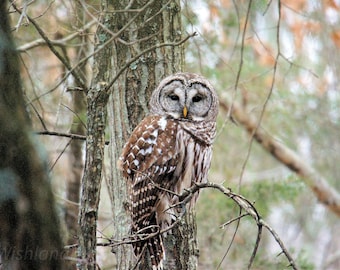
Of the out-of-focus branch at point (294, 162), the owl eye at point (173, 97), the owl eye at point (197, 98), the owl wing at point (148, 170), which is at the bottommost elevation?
the owl wing at point (148, 170)

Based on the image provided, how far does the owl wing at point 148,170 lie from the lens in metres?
3.94

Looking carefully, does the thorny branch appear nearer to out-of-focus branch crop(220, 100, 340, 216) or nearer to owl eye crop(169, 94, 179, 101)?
owl eye crop(169, 94, 179, 101)

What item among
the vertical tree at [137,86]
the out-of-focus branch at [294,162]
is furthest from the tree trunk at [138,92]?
the out-of-focus branch at [294,162]

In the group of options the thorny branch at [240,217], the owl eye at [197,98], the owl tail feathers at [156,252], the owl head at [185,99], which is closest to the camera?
the thorny branch at [240,217]

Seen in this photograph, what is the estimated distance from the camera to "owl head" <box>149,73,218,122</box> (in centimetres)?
411

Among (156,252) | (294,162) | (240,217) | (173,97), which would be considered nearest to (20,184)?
(240,217)

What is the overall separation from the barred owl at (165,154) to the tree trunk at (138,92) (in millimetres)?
65

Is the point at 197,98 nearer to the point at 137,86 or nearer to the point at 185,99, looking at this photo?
the point at 185,99

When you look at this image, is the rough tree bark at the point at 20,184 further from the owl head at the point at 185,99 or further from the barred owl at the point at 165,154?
the owl head at the point at 185,99

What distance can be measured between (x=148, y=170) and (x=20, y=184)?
Answer: 7.78 ft

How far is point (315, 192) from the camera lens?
25.0 feet

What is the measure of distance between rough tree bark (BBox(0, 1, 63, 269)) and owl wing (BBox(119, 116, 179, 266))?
2213mm

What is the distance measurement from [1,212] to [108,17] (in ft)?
6.88

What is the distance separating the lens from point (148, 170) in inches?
158
